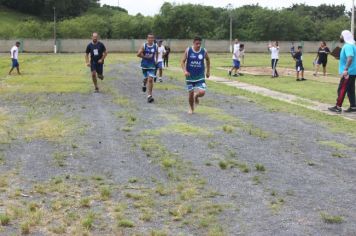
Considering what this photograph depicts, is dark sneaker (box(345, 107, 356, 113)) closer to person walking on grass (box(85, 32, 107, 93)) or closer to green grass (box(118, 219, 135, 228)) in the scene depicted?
person walking on grass (box(85, 32, 107, 93))

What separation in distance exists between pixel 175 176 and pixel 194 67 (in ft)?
18.9

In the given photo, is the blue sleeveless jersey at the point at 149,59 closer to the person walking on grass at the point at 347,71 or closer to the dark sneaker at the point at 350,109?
the person walking on grass at the point at 347,71

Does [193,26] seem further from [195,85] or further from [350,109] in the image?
[195,85]

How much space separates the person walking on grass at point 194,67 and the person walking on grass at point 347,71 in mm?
3514

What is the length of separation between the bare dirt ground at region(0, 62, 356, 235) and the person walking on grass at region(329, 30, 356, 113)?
215 centimetres

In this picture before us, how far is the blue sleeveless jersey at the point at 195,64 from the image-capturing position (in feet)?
40.5

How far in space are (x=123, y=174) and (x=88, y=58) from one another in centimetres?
1011

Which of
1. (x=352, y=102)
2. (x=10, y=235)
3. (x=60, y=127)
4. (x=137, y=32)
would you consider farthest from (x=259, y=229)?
(x=137, y=32)

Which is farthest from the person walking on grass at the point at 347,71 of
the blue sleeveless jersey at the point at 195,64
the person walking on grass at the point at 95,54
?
the person walking on grass at the point at 95,54

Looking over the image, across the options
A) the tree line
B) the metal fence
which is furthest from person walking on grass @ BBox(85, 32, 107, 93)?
the tree line

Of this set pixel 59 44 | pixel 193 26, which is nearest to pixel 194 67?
pixel 59 44

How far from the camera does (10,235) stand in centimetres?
493

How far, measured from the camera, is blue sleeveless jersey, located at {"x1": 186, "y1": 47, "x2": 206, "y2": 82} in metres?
12.3

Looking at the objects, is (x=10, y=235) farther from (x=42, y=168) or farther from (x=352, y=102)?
(x=352, y=102)
